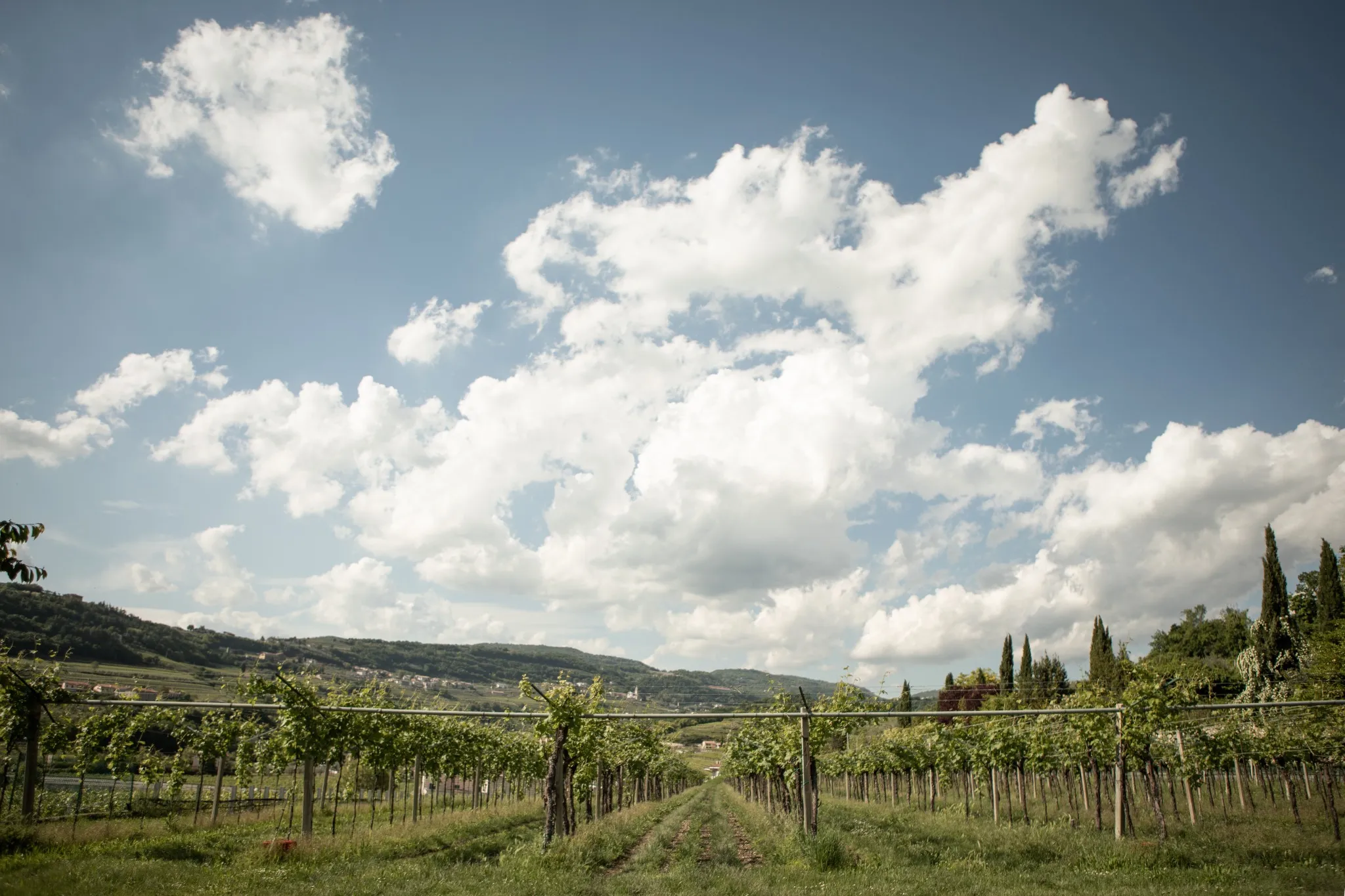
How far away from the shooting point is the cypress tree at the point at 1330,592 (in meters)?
55.3

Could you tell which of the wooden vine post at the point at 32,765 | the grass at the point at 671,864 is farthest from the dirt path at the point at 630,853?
the wooden vine post at the point at 32,765

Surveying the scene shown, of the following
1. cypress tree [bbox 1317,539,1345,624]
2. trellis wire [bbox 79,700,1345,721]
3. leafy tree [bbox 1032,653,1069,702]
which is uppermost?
A: cypress tree [bbox 1317,539,1345,624]

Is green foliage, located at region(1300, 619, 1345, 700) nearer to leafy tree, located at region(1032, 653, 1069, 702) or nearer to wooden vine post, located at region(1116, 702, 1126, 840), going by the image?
wooden vine post, located at region(1116, 702, 1126, 840)

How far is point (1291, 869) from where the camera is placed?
527 inches

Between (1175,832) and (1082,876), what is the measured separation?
40.6 feet

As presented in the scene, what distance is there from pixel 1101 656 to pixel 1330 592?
31849 millimetres

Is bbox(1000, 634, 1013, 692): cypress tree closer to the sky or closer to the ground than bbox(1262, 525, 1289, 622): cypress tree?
closer to the ground

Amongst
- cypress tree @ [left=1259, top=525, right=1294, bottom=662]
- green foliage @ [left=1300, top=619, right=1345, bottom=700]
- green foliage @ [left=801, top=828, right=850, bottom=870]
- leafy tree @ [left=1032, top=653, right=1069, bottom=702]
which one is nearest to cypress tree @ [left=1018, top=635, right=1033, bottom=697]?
leafy tree @ [left=1032, top=653, right=1069, bottom=702]

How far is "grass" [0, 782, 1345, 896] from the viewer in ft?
39.0

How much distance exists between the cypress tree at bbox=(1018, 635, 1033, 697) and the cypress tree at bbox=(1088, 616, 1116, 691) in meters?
7.94

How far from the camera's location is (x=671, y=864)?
17891 mm

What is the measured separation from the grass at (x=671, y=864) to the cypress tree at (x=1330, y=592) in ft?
158

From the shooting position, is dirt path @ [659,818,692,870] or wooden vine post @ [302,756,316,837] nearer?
wooden vine post @ [302,756,316,837]

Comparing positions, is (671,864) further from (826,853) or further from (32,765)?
(32,765)
